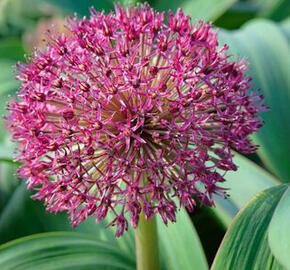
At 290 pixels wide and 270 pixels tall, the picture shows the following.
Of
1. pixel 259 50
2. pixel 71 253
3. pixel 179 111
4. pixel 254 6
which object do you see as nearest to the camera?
pixel 179 111

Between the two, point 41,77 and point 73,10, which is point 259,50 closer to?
point 41,77

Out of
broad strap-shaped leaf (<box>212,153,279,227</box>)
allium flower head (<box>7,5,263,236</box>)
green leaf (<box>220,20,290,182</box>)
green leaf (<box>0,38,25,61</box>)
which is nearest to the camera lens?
allium flower head (<box>7,5,263,236</box>)

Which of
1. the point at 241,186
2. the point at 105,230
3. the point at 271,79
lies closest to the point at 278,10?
the point at 271,79

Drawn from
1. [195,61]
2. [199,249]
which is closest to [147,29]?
[195,61]

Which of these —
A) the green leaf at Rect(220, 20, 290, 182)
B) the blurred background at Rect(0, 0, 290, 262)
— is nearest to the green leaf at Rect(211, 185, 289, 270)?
the blurred background at Rect(0, 0, 290, 262)

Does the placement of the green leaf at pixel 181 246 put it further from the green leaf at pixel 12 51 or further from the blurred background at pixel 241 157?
the green leaf at pixel 12 51

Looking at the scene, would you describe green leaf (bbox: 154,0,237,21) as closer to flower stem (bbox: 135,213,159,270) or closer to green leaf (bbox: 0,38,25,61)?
green leaf (bbox: 0,38,25,61)
